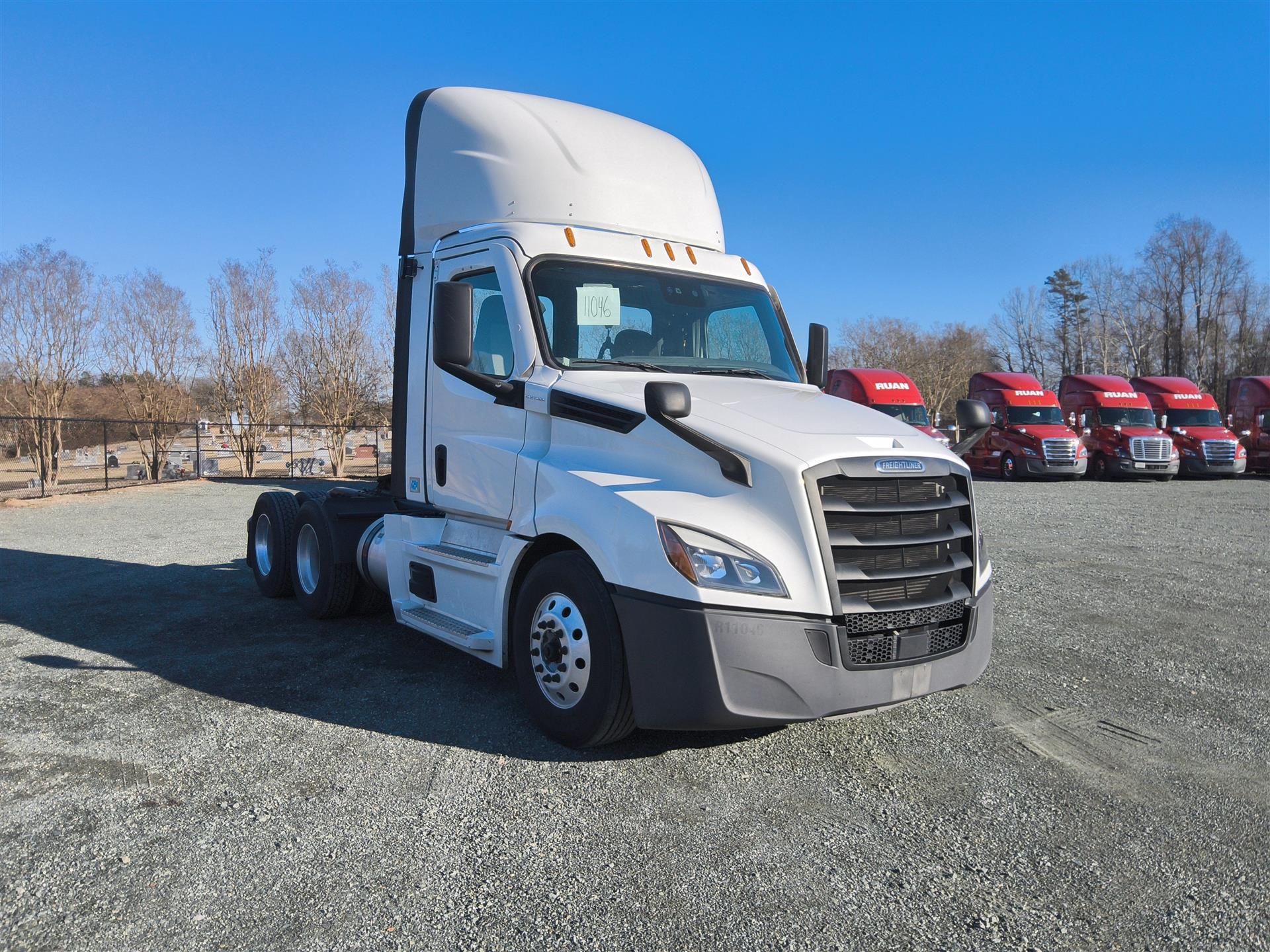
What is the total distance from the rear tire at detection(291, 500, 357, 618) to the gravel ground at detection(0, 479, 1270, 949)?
54 centimetres

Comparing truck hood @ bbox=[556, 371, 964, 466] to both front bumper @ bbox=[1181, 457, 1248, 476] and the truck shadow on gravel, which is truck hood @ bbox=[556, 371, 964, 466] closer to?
the truck shadow on gravel

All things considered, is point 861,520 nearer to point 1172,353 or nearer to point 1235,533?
point 1235,533

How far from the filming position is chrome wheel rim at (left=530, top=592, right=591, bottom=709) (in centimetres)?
426

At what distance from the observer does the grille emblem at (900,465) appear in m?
4.12

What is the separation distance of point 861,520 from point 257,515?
Answer: 6541 mm

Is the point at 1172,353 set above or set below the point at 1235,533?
above

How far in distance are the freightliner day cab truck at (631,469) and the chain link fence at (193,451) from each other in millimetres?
23888

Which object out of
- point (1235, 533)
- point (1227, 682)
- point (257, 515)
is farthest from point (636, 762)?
point (1235, 533)

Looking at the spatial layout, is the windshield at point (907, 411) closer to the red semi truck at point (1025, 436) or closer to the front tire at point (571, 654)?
the red semi truck at point (1025, 436)

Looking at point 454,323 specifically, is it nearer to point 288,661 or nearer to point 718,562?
point 718,562

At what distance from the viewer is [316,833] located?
3.51 metres

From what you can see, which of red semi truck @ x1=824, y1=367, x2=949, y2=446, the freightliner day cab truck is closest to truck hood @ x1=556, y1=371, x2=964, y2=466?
the freightliner day cab truck

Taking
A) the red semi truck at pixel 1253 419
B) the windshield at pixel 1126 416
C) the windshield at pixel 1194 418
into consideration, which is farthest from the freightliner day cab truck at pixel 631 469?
the red semi truck at pixel 1253 419

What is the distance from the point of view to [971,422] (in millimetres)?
5426
